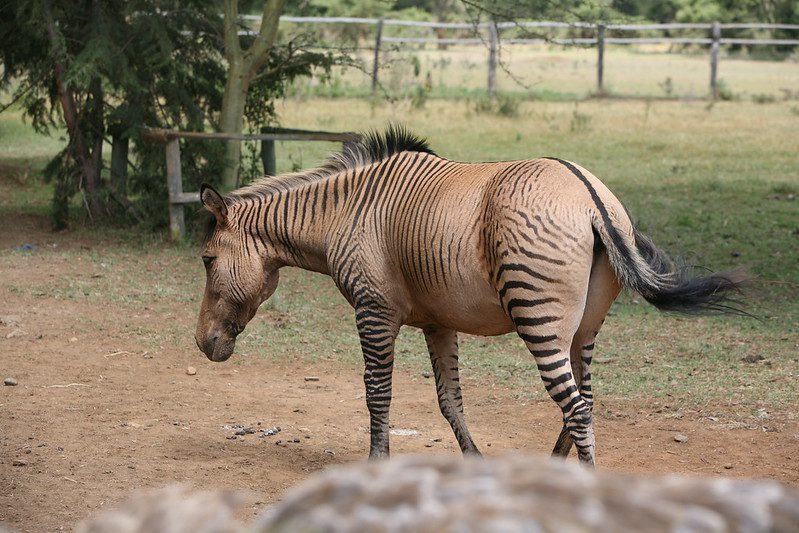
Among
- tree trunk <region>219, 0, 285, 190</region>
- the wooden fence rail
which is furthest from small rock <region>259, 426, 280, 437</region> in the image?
tree trunk <region>219, 0, 285, 190</region>

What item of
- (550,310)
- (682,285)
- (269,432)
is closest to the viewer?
(550,310)

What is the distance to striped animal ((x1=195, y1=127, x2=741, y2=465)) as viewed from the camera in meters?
4.77

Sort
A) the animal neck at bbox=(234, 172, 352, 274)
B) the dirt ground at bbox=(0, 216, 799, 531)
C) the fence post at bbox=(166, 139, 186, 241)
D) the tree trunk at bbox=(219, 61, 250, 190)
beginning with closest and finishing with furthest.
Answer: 1. the dirt ground at bbox=(0, 216, 799, 531)
2. the animal neck at bbox=(234, 172, 352, 274)
3. the fence post at bbox=(166, 139, 186, 241)
4. the tree trunk at bbox=(219, 61, 250, 190)

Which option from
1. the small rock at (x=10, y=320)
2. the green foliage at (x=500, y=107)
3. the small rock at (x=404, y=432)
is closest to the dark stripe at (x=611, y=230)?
the small rock at (x=404, y=432)

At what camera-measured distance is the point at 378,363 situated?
566cm

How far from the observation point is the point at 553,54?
38.5 metres

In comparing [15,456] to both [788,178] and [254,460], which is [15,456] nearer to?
[254,460]

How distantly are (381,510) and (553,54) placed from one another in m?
38.4

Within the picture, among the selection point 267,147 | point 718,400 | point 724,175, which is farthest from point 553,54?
point 718,400

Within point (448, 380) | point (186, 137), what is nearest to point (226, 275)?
point (448, 380)

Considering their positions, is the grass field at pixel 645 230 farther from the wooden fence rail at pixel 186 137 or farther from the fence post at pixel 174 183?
the wooden fence rail at pixel 186 137

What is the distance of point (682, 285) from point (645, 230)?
8.37ft

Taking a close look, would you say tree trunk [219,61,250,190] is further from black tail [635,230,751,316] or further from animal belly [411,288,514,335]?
black tail [635,230,751,316]

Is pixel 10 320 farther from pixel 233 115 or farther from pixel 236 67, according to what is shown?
pixel 236 67
